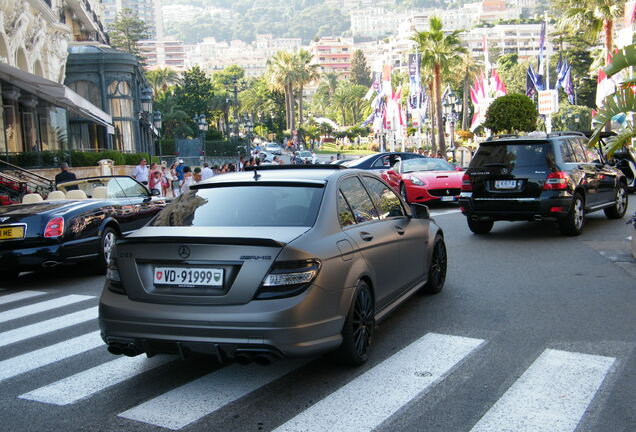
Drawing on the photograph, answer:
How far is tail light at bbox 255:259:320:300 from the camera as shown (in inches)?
165

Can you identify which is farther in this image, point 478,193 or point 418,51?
point 418,51

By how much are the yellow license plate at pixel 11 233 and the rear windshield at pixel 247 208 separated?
408 cm

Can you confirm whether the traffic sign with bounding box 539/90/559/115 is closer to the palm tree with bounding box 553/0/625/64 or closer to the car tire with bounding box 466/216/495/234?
the palm tree with bounding box 553/0/625/64

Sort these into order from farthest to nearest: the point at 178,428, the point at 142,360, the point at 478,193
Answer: the point at 478,193
the point at 142,360
the point at 178,428

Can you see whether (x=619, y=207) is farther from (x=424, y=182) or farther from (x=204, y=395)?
(x=204, y=395)

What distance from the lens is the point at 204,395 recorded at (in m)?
4.41

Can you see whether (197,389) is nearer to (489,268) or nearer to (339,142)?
(489,268)

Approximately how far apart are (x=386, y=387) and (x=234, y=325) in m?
1.13

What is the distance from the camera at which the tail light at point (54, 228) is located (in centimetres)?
848

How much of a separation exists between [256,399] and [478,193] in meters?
8.02

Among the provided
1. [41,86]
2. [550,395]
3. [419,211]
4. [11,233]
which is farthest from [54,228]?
[41,86]

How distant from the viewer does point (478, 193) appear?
11492 mm

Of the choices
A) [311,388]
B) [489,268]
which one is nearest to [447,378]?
[311,388]

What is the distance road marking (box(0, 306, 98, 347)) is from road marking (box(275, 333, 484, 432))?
3.35 meters
